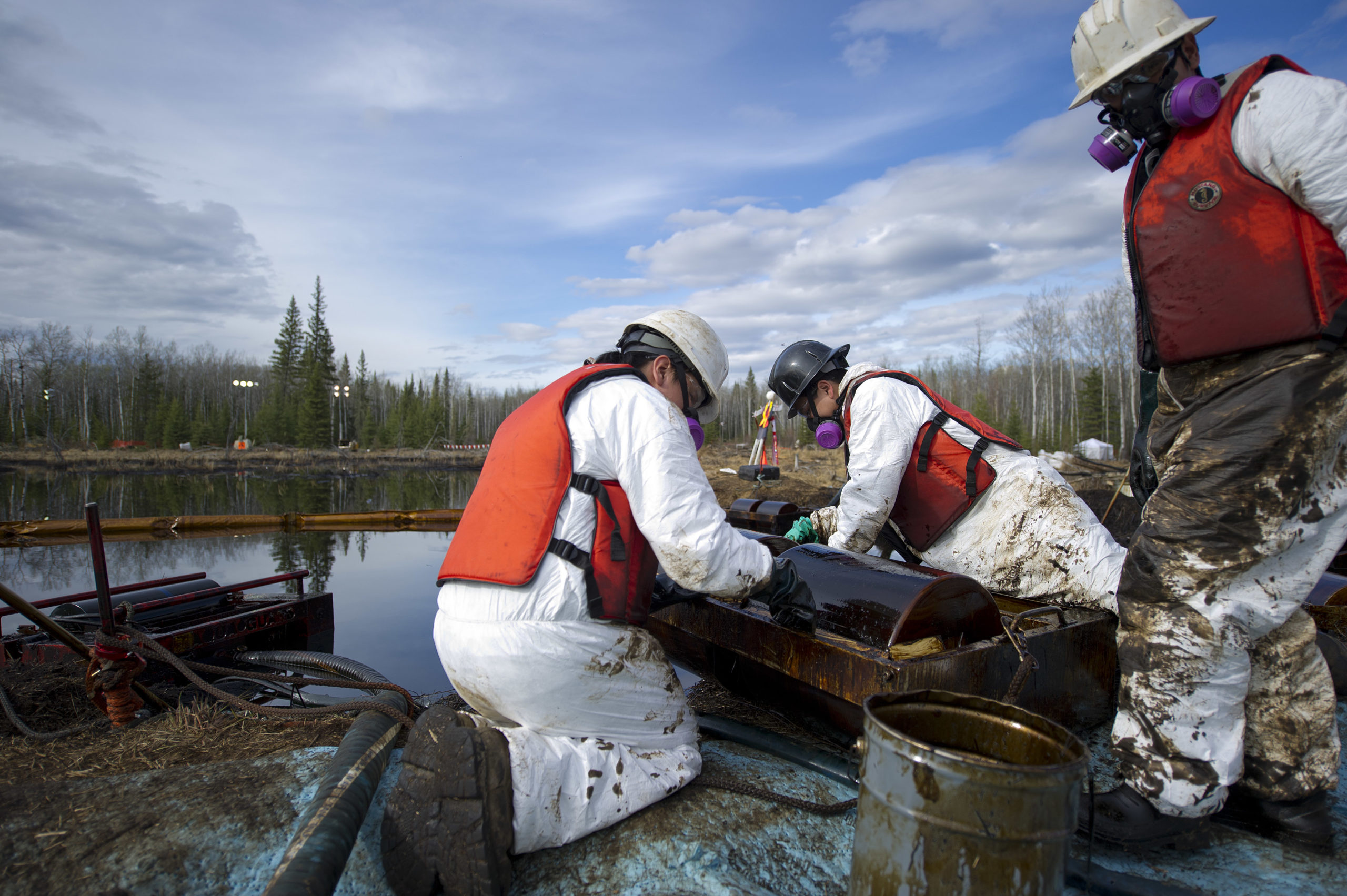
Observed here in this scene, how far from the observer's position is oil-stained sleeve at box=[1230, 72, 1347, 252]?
2.12 meters

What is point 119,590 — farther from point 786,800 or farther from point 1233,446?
point 1233,446

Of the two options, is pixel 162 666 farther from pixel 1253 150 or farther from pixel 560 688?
pixel 1253 150

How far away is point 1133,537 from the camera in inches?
103

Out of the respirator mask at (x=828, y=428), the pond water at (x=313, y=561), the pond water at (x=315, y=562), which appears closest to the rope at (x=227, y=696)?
the pond water at (x=313, y=561)

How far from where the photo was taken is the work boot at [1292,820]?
246cm

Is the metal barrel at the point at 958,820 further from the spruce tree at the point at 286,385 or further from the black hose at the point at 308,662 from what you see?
the spruce tree at the point at 286,385

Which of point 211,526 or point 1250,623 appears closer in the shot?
point 1250,623

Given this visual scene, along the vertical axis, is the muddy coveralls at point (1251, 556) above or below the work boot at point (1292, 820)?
above

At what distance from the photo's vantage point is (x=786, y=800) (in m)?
2.59

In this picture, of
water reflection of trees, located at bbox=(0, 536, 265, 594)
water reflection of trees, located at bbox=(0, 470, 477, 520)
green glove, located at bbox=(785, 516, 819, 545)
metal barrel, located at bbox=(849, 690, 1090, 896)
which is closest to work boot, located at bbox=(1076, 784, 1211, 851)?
metal barrel, located at bbox=(849, 690, 1090, 896)

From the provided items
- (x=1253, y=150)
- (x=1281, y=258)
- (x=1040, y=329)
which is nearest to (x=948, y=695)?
(x=1281, y=258)

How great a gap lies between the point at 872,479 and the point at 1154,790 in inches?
81.2

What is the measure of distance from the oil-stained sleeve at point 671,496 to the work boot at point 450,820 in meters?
0.87

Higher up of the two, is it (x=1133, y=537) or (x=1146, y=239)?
(x=1146, y=239)
